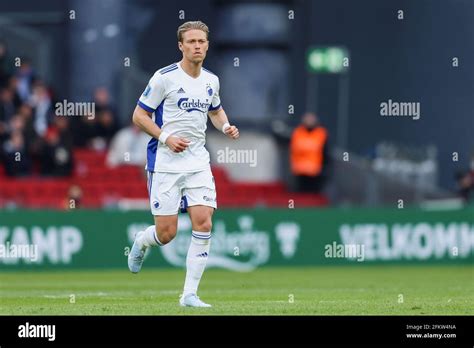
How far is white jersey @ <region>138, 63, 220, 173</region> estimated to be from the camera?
49.2 feet

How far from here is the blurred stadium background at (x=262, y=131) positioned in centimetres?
2619

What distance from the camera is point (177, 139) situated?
14805 millimetres

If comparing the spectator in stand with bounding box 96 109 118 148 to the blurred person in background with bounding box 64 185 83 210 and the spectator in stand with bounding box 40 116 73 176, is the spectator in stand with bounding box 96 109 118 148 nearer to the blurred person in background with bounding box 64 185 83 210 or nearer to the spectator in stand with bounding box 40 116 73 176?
the spectator in stand with bounding box 40 116 73 176

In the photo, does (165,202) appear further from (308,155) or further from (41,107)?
(308,155)

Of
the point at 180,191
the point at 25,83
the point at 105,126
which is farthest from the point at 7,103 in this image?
the point at 180,191

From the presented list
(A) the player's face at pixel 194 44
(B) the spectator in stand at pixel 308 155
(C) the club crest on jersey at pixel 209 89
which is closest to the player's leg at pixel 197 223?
(C) the club crest on jersey at pixel 209 89

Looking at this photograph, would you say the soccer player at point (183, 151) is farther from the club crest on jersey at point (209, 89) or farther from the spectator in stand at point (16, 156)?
the spectator in stand at point (16, 156)

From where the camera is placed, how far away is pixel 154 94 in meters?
15.0

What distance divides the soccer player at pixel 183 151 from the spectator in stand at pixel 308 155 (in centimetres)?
1362

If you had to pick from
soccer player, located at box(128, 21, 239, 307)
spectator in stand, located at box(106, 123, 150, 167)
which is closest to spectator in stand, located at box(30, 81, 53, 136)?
spectator in stand, located at box(106, 123, 150, 167)

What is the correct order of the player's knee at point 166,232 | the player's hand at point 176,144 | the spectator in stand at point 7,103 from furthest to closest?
the spectator in stand at point 7,103 < the player's knee at point 166,232 < the player's hand at point 176,144

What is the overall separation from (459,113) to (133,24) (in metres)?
7.77

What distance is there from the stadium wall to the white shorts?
10.2m
